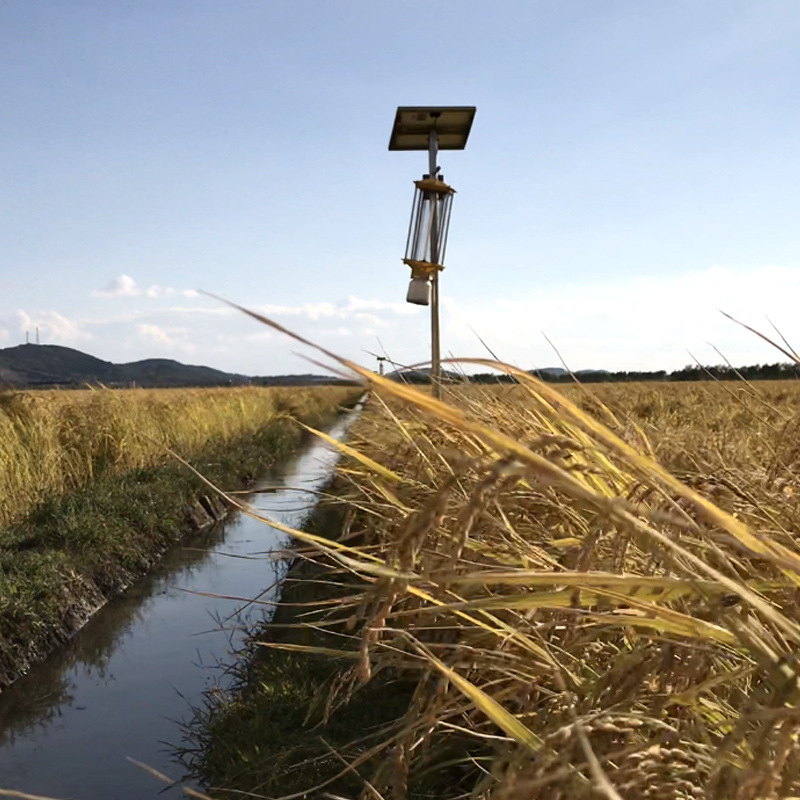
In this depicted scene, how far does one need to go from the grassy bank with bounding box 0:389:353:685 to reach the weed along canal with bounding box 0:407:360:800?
0.16m

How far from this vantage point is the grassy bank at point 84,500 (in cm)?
507

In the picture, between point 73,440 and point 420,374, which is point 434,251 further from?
point 420,374

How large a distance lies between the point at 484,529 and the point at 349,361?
1.32 meters

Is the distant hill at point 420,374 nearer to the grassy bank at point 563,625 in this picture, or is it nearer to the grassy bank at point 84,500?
the grassy bank at point 563,625

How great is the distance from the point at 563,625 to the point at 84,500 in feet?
20.1

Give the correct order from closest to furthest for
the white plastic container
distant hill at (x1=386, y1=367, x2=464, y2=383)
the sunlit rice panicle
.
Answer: the sunlit rice panicle < distant hill at (x1=386, y1=367, x2=464, y2=383) < the white plastic container

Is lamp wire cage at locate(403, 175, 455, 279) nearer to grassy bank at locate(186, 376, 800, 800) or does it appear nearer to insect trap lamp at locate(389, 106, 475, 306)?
insect trap lamp at locate(389, 106, 475, 306)

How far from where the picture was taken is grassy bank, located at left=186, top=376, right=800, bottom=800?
2.80 feet

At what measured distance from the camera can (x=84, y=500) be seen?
6973 millimetres

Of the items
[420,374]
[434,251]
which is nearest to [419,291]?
[434,251]

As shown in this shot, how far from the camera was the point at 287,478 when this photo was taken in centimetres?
1161

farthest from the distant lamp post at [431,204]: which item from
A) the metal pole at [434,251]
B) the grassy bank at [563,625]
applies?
the grassy bank at [563,625]

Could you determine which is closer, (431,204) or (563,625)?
(563,625)

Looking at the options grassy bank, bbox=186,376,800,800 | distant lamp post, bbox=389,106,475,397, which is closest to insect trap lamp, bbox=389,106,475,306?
distant lamp post, bbox=389,106,475,397
